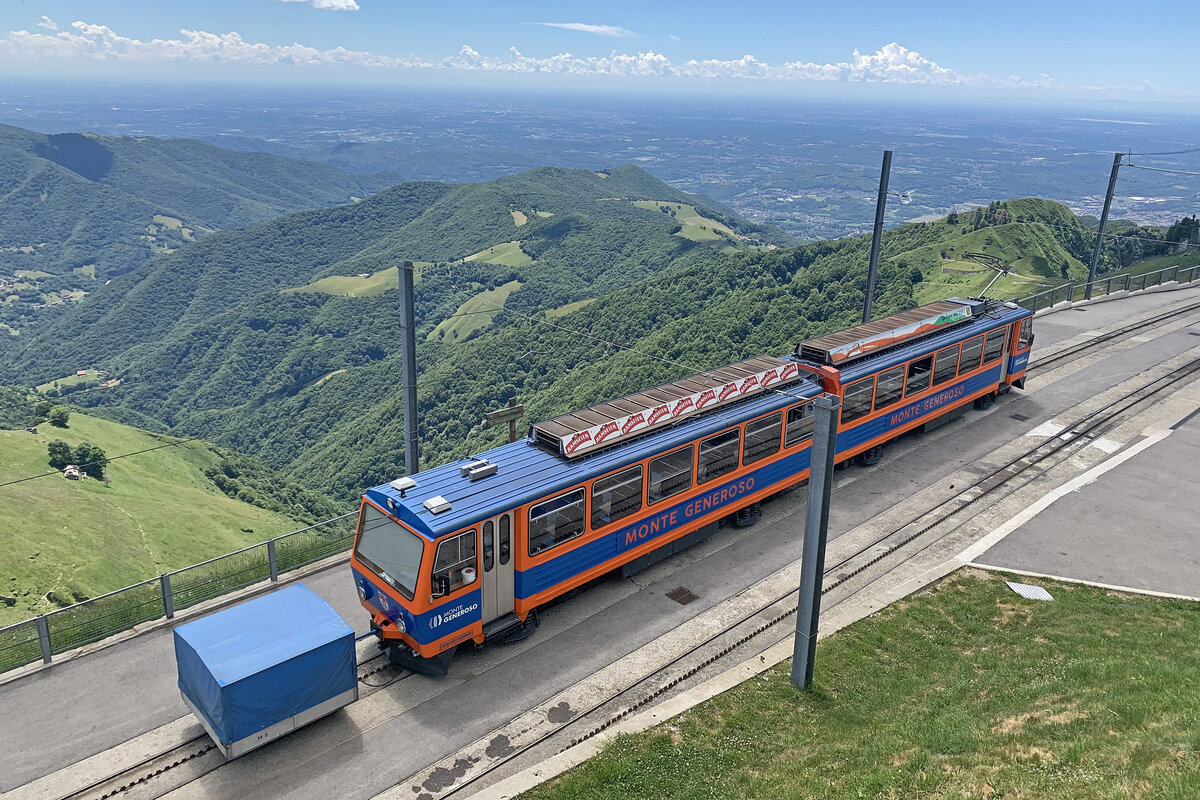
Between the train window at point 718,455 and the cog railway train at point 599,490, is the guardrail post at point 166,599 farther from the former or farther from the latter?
the train window at point 718,455

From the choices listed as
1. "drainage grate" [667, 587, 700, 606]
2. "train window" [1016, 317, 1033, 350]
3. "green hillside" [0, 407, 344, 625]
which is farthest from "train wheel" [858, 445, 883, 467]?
"green hillside" [0, 407, 344, 625]

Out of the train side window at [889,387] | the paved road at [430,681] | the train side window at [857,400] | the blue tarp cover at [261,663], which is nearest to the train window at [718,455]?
the paved road at [430,681]

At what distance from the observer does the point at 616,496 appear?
17.6 m

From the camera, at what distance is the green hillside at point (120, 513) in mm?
43875

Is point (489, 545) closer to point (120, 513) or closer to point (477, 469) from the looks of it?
point (477, 469)

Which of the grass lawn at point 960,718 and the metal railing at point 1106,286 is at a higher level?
the metal railing at point 1106,286

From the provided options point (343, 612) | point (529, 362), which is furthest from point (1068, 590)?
point (529, 362)

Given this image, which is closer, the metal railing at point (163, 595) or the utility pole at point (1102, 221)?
the metal railing at point (163, 595)

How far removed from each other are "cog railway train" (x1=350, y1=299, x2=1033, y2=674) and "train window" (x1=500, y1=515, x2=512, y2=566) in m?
0.02

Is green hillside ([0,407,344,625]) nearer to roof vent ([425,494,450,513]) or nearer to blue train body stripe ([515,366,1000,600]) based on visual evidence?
roof vent ([425,494,450,513])

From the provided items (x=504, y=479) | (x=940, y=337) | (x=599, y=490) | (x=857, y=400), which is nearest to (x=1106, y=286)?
(x=940, y=337)

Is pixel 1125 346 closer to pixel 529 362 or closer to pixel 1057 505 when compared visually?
pixel 1057 505

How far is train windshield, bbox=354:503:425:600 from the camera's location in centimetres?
1491

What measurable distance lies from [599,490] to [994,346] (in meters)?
19.5
